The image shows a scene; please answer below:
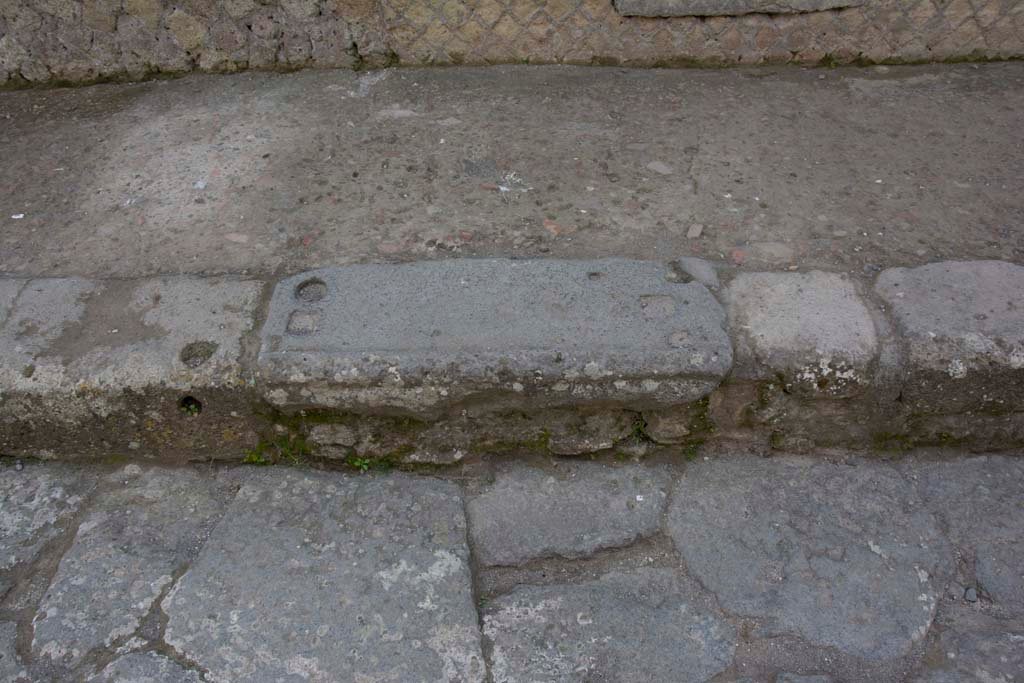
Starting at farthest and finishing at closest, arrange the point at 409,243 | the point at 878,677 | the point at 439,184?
the point at 439,184
the point at 409,243
the point at 878,677

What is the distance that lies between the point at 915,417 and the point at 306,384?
147cm

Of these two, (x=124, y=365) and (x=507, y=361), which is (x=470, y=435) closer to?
(x=507, y=361)

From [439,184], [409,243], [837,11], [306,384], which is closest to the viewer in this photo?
[306,384]

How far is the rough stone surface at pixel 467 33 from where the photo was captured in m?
2.76

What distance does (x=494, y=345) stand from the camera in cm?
177

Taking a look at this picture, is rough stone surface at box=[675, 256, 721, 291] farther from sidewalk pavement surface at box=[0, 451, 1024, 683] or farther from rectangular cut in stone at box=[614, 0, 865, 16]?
rectangular cut in stone at box=[614, 0, 865, 16]

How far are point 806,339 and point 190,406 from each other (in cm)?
146

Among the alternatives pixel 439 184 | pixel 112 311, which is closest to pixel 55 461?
pixel 112 311

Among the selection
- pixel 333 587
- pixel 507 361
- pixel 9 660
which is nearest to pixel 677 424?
pixel 507 361

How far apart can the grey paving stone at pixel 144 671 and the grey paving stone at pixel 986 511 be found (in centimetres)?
169

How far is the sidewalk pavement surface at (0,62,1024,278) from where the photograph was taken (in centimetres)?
213

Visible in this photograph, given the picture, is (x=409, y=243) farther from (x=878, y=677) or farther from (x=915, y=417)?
(x=878, y=677)

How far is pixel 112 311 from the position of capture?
76.1 inches

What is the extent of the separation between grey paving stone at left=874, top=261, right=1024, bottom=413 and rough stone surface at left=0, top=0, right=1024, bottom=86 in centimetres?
130
